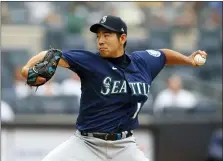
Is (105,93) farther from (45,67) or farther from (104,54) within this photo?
(45,67)

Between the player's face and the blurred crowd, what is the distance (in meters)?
5.57

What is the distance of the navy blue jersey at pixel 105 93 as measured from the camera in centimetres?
493

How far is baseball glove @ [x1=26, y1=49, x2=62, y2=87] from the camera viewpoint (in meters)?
4.45

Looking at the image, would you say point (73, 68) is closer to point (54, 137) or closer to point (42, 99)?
point (54, 137)

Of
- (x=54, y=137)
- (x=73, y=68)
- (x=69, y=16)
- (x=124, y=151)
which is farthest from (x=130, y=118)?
(x=69, y=16)

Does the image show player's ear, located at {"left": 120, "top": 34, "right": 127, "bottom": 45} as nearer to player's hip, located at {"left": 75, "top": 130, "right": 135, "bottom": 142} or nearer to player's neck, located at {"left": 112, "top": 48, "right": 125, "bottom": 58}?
player's neck, located at {"left": 112, "top": 48, "right": 125, "bottom": 58}

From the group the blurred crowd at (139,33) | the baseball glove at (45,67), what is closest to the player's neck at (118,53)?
the baseball glove at (45,67)

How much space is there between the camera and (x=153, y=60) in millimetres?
5285

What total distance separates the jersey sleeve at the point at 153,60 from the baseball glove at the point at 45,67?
836mm

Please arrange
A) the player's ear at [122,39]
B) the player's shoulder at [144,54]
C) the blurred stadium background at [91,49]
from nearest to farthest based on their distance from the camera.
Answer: the player's ear at [122,39]
the player's shoulder at [144,54]
the blurred stadium background at [91,49]

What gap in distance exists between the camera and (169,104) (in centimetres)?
1000

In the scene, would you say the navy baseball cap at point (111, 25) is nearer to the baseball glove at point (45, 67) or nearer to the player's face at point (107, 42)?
the player's face at point (107, 42)

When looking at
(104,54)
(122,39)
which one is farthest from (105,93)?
(122,39)

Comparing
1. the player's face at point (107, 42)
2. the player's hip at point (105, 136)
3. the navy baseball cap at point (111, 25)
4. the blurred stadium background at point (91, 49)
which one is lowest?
the blurred stadium background at point (91, 49)
